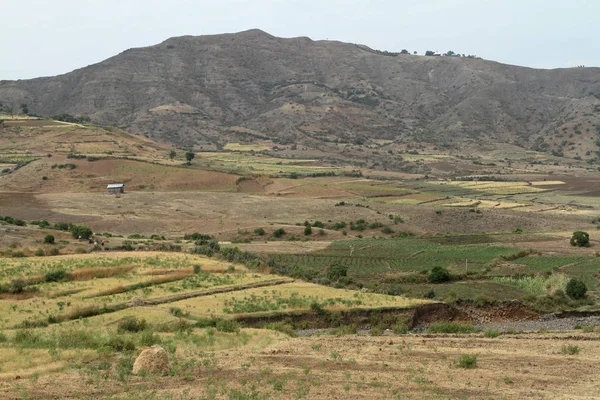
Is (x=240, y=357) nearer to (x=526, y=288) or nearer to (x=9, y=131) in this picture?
(x=526, y=288)

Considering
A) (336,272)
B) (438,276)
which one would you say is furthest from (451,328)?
(336,272)

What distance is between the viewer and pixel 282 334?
34.7m

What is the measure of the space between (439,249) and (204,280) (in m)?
32.4

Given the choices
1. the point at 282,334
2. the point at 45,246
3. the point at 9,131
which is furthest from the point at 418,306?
the point at 9,131

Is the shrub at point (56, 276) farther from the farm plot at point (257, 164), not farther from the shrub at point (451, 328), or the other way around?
the farm plot at point (257, 164)

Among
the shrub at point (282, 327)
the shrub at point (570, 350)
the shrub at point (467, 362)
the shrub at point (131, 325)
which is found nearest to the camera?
the shrub at point (467, 362)

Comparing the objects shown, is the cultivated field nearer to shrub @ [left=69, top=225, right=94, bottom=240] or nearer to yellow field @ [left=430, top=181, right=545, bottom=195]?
shrub @ [left=69, top=225, right=94, bottom=240]

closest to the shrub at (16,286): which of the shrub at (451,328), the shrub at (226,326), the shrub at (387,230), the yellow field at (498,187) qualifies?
the shrub at (226,326)

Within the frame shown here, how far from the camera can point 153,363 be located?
24.5m

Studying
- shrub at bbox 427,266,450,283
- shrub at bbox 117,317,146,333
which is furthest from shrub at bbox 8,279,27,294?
shrub at bbox 427,266,450,283

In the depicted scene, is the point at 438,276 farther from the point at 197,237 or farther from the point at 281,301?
the point at 197,237

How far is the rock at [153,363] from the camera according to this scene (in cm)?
2450

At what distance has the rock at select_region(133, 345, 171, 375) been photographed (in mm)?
24500

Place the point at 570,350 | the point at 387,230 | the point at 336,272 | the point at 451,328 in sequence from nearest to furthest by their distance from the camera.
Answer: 1. the point at 570,350
2. the point at 451,328
3. the point at 336,272
4. the point at 387,230
